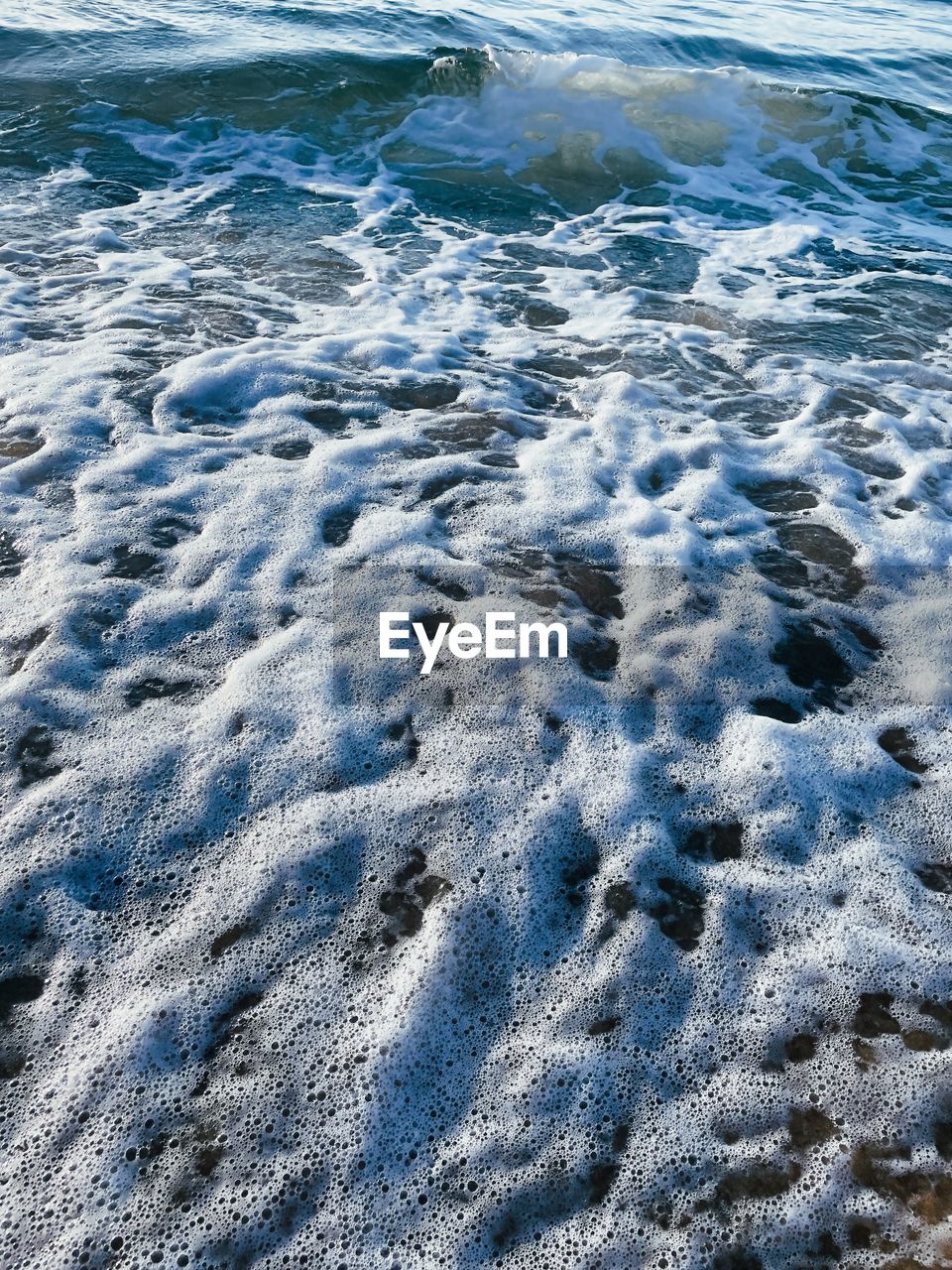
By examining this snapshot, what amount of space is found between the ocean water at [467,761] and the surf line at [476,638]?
0.30ft

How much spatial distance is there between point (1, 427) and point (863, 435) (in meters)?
4.78

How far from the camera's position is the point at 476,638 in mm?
3418

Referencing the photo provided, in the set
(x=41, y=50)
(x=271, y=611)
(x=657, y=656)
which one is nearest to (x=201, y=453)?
(x=271, y=611)

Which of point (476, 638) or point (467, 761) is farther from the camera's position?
point (476, 638)

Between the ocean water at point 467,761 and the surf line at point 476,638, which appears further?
the surf line at point 476,638

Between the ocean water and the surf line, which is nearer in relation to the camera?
the ocean water

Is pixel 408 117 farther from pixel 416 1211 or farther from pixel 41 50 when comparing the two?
pixel 416 1211

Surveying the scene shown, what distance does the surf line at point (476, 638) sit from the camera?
3367 mm

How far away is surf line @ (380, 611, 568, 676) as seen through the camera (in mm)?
3367

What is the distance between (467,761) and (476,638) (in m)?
0.63

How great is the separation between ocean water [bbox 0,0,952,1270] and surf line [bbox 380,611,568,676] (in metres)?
0.09

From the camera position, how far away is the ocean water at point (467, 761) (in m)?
2.01

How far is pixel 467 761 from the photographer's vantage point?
2.97 metres

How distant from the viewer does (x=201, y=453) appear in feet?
14.2
